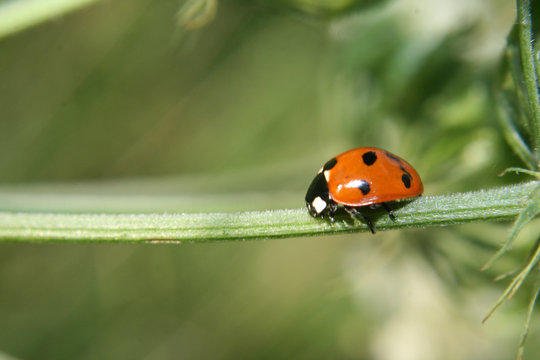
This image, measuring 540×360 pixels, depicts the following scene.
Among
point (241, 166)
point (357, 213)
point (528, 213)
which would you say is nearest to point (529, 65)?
point (528, 213)

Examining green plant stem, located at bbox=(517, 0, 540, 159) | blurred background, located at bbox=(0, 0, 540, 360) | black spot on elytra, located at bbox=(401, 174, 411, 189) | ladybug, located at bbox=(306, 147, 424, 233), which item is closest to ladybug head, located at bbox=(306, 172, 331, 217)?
A: ladybug, located at bbox=(306, 147, 424, 233)

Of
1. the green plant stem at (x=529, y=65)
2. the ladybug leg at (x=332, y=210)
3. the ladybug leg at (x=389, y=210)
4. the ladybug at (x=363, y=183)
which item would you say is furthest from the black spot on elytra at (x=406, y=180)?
the green plant stem at (x=529, y=65)

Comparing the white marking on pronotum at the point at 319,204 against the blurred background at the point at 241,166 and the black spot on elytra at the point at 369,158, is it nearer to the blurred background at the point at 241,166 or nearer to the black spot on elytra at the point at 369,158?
the black spot on elytra at the point at 369,158

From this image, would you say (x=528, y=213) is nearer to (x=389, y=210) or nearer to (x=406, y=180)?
(x=389, y=210)

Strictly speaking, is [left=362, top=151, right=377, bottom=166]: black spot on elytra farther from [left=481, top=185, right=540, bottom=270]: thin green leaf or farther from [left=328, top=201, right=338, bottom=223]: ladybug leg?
[left=481, top=185, right=540, bottom=270]: thin green leaf

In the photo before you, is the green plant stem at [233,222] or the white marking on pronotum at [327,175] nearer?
the green plant stem at [233,222]

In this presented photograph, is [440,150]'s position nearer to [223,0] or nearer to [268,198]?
[268,198]

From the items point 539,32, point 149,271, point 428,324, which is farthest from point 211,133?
point 539,32
